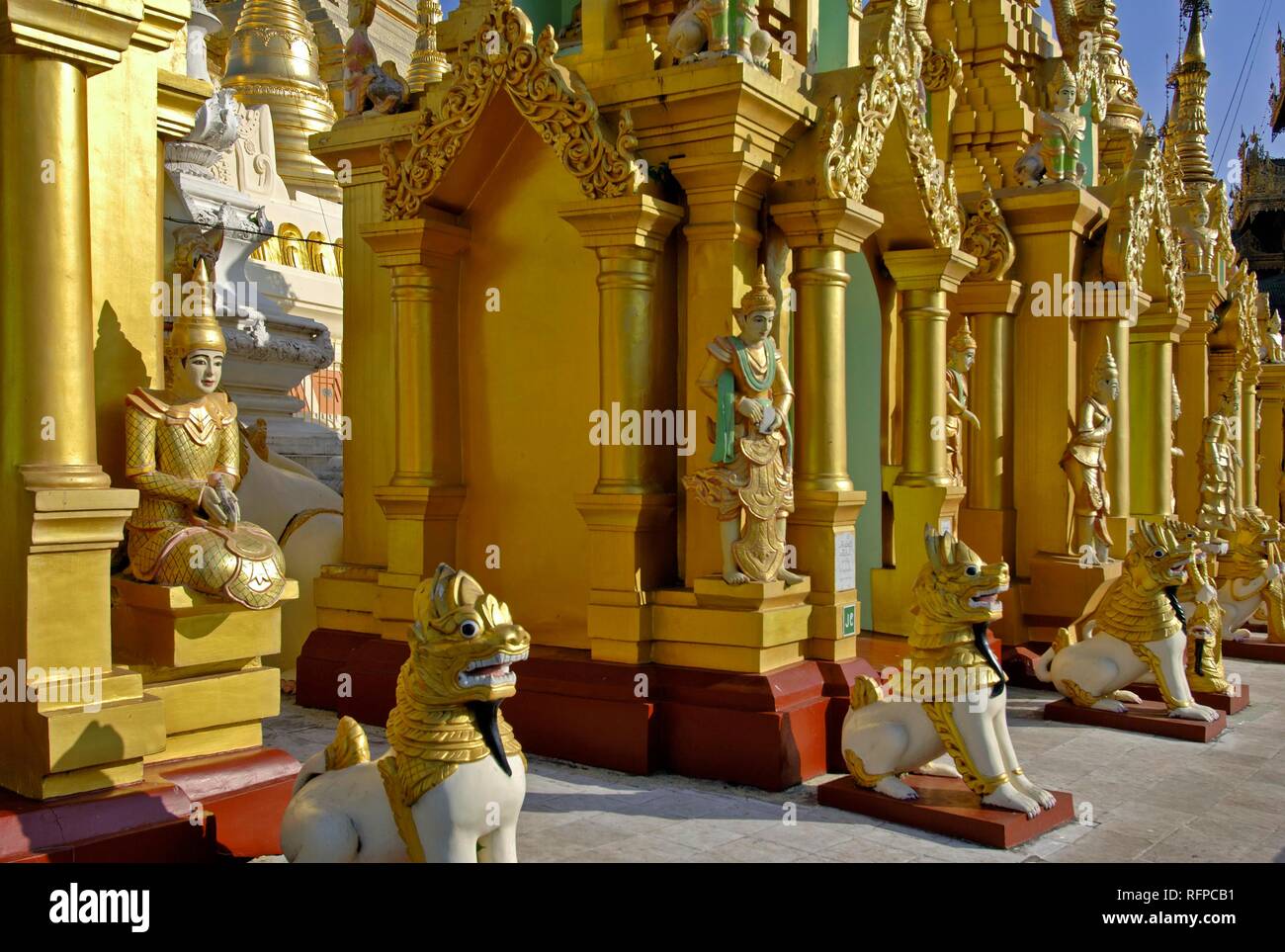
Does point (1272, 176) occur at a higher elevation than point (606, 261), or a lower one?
higher

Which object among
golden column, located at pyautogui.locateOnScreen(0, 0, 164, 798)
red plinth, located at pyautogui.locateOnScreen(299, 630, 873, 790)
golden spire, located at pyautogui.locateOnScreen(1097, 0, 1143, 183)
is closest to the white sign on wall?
red plinth, located at pyautogui.locateOnScreen(299, 630, 873, 790)

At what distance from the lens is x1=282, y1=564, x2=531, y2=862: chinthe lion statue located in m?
3.69

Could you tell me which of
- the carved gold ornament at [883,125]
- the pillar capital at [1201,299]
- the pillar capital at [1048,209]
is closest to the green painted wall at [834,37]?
the carved gold ornament at [883,125]

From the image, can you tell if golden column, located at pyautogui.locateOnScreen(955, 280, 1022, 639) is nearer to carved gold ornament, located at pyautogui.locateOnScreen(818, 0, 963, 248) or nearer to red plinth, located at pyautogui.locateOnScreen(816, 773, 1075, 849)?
carved gold ornament, located at pyautogui.locateOnScreen(818, 0, 963, 248)

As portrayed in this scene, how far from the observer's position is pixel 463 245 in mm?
7297

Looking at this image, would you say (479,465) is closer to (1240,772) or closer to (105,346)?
(105,346)

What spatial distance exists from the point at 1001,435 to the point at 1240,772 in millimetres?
3740

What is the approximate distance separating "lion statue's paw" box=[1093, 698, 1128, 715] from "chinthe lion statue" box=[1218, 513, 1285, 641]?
4.06 meters

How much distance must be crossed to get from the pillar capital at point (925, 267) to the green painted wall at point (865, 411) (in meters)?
0.21

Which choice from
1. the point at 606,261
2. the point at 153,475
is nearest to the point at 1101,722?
the point at 606,261

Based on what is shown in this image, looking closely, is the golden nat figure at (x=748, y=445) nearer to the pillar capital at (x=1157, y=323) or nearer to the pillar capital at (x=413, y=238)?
the pillar capital at (x=413, y=238)

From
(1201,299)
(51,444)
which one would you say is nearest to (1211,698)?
(1201,299)

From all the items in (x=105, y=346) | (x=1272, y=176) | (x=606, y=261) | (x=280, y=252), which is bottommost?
(x=105, y=346)

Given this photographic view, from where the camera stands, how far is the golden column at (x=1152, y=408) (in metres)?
12.0
